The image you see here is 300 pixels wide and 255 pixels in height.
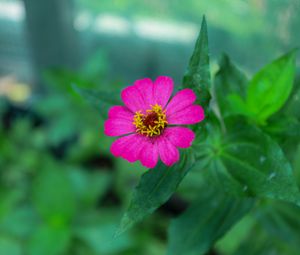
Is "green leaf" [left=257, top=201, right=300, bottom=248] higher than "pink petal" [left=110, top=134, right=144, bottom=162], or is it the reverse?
"pink petal" [left=110, top=134, right=144, bottom=162]

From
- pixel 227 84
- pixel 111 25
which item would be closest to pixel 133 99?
pixel 227 84

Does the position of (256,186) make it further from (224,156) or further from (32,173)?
(32,173)

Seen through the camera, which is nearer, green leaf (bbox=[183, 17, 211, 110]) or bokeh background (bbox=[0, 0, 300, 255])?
green leaf (bbox=[183, 17, 211, 110])

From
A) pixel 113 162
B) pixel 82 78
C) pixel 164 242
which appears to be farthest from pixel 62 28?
pixel 164 242

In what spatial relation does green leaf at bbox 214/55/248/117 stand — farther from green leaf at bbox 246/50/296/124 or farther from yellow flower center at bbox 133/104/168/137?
yellow flower center at bbox 133/104/168/137

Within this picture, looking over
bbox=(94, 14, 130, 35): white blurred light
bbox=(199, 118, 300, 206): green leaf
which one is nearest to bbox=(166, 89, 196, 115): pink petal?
bbox=(199, 118, 300, 206): green leaf

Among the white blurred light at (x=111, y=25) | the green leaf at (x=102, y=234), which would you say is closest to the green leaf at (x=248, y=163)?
the green leaf at (x=102, y=234)

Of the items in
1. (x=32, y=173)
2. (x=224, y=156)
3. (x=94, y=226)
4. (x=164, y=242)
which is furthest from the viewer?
(x=32, y=173)
